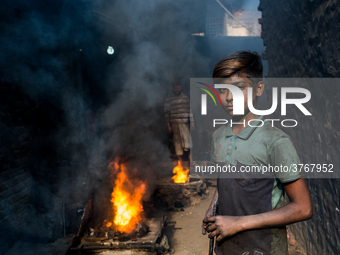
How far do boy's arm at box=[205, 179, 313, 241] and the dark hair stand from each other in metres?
0.72

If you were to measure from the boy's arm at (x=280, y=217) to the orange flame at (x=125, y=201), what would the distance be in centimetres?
342

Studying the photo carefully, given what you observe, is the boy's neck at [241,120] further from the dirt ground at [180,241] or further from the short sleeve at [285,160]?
the dirt ground at [180,241]

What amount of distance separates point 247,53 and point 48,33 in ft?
15.5

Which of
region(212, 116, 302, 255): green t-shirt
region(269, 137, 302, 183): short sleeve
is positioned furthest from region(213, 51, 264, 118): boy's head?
region(269, 137, 302, 183): short sleeve

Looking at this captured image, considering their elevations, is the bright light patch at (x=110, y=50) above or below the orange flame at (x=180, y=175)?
above

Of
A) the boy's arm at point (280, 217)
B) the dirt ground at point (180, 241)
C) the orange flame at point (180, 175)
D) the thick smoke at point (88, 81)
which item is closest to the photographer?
the boy's arm at point (280, 217)

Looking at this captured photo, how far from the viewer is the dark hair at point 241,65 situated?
4.97 feet

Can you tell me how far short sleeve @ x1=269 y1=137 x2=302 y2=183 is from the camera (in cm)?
130

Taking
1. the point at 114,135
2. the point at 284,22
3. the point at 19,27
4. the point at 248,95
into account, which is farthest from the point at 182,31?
the point at 248,95

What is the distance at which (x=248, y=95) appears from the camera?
1521 mm

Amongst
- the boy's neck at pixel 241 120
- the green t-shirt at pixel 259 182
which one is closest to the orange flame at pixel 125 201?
the green t-shirt at pixel 259 182

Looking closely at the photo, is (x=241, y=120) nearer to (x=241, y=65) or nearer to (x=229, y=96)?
(x=229, y=96)

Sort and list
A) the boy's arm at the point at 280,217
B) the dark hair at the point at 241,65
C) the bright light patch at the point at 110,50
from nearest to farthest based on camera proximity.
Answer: the boy's arm at the point at 280,217
the dark hair at the point at 241,65
the bright light patch at the point at 110,50

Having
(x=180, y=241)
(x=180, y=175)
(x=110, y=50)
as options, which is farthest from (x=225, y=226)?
(x=110, y=50)
